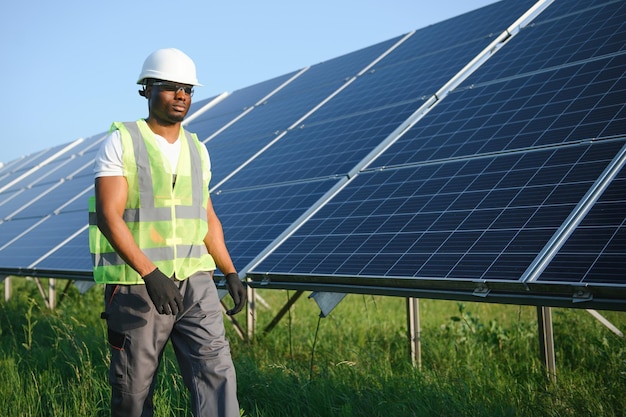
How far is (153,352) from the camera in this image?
12.8 ft

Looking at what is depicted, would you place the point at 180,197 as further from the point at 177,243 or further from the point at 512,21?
the point at 512,21

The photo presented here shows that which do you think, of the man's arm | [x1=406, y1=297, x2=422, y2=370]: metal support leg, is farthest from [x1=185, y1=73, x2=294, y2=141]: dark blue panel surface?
the man's arm

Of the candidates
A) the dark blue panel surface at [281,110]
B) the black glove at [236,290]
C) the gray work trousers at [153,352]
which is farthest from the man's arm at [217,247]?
the dark blue panel surface at [281,110]

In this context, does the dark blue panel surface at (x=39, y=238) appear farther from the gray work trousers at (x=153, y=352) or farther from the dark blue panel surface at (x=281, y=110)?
the gray work trousers at (x=153, y=352)

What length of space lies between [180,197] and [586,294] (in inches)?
92.5

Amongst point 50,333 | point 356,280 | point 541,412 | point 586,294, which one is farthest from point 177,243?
point 50,333

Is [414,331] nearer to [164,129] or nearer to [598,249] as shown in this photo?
[598,249]

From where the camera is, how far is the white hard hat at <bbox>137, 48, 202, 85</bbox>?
397cm

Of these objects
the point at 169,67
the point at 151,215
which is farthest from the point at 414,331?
the point at 169,67

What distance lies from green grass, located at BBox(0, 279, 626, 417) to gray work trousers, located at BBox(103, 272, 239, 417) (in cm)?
110

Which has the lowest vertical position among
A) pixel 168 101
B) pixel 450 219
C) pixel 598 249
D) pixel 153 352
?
pixel 153 352

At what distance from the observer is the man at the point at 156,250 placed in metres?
3.85

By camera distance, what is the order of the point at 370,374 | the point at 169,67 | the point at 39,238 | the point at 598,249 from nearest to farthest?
the point at 169,67, the point at 598,249, the point at 370,374, the point at 39,238

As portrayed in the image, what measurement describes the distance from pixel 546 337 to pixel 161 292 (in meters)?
3.77
